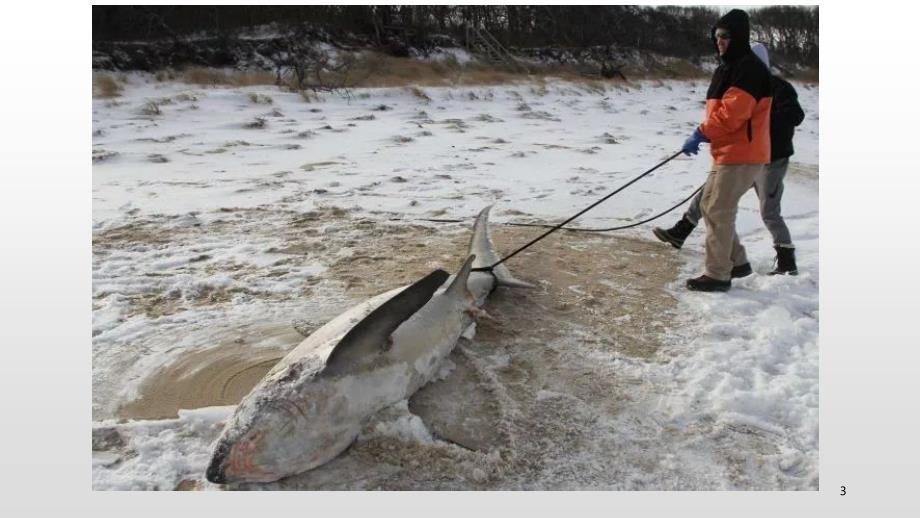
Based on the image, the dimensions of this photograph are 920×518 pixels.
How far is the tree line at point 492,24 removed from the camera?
16.1 m

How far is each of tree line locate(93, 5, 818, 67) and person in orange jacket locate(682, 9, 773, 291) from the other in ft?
34.3

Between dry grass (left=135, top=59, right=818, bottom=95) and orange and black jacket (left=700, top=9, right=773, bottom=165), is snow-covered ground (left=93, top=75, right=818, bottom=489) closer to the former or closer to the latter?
orange and black jacket (left=700, top=9, right=773, bottom=165)

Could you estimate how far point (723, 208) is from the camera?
178 inches

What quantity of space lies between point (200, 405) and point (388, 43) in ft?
55.9

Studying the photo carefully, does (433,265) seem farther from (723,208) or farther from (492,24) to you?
(492,24)

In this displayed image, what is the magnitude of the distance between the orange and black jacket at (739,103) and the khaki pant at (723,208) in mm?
74

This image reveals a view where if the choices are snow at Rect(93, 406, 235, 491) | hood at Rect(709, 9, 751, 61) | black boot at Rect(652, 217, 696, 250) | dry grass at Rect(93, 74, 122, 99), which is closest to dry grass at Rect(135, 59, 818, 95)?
dry grass at Rect(93, 74, 122, 99)

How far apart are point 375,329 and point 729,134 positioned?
262 centimetres

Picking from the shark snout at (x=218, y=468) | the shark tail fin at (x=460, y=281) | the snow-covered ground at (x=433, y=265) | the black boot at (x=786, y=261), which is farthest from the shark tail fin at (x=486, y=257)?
the shark snout at (x=218, y=468)

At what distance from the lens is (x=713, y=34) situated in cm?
436

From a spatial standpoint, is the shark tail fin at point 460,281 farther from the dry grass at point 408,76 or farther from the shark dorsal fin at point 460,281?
the dry grass at point 408,76

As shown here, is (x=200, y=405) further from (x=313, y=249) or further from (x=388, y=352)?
(x=313, y=249)

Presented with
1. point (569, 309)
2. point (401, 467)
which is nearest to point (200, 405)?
point (401, 467)

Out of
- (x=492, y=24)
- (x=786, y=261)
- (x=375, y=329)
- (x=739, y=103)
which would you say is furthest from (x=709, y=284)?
(x=492, y=24)
